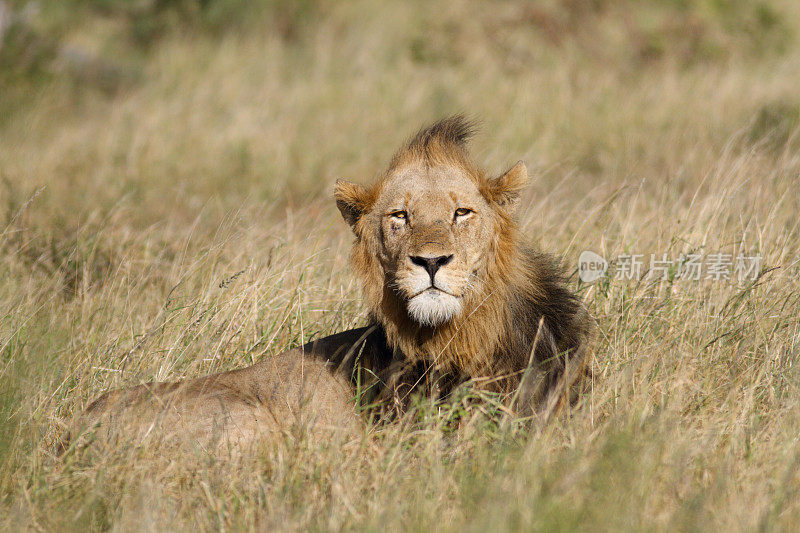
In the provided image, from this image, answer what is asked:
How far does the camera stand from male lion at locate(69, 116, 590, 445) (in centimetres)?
407

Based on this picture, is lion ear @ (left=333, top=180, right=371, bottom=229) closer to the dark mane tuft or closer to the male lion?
the male lion

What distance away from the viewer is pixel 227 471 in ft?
12.6

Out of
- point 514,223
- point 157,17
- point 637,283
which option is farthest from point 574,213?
point 157,17

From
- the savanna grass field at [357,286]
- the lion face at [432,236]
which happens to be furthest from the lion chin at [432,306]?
the savanna grass field at [357,286]

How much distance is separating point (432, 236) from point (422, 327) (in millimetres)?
455

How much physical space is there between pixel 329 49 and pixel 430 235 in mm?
10905

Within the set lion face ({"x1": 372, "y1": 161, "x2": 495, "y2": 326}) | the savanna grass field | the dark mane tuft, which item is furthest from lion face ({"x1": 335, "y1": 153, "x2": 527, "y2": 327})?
the savanna grass field

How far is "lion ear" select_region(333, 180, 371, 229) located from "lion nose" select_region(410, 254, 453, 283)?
0.66 m

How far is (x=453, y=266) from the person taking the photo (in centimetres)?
405

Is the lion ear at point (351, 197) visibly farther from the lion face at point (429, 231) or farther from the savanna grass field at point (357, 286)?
the savanna grass field at point (357, 286)

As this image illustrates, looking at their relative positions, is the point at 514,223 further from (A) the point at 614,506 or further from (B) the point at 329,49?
(B) the point at 329,49

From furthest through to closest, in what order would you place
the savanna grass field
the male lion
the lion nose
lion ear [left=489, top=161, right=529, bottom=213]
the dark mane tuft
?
the dark mane tuft → lion ear [left=489, top=161, right=529, bottom=213] → the male lion → the lion nose → the savanna grass field

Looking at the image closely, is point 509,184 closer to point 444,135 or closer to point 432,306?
point 444,135

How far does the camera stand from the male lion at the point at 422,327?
4070mm
